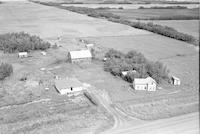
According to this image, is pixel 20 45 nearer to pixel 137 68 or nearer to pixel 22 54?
pixel 22 54

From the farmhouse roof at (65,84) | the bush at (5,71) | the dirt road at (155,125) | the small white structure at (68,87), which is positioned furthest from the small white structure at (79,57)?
the dirt road at (155,125)

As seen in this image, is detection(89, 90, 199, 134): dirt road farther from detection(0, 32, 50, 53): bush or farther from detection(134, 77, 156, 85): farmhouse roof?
detection(0, 32, 50, 53): bush

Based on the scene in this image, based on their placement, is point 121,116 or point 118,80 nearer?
point 121,116

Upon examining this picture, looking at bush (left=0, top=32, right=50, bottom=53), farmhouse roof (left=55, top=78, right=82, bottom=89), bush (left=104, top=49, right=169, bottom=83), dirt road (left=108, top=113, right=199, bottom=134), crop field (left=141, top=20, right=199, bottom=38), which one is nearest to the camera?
dirt road (left=108, top=113, right=199, bottom=134)

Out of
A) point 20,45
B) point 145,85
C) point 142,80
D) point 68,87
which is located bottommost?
point 145,85

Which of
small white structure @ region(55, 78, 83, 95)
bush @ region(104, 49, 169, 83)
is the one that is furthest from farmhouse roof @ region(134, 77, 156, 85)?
small white structure @ region(55, 78, 83, 95)

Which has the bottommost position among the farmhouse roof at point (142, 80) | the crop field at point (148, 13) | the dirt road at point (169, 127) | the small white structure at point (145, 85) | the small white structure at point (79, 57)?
the dirt road at point (169, 127)

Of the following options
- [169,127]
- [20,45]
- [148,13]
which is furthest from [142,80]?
[148,13]

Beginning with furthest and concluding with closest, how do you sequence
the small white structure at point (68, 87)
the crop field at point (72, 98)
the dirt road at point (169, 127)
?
the small white structure at point (68, 87)
the crop field at point (72, 98)
the dirt road at point (169, 127)

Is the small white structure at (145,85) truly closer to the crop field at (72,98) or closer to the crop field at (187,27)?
the crop field at (72,98)

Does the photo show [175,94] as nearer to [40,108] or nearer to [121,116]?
[121,116]

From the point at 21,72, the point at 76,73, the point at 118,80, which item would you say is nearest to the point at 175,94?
the point at 118,80
